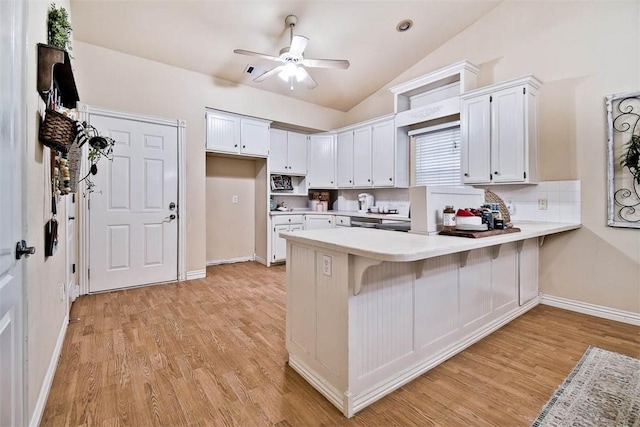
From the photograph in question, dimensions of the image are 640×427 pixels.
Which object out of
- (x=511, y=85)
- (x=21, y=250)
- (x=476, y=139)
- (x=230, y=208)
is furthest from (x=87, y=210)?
(x=511, y=85)

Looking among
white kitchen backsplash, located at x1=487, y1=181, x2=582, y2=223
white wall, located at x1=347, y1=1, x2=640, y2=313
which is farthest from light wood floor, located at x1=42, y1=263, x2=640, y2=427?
→ white kitchen backsplash, located at x1=487, y1=181, x2=582, y2=223

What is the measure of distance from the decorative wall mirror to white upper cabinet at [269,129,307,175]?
3.99 meters

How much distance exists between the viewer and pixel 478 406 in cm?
162

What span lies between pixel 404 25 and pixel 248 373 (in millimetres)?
4150

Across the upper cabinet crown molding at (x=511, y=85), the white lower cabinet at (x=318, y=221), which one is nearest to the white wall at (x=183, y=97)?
the white lower cabinet at (x=318, y=221)

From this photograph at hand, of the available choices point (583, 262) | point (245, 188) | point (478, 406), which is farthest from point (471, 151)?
point (245, 188)

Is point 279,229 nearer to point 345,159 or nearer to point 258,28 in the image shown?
point 345,159

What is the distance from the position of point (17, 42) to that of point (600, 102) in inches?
167

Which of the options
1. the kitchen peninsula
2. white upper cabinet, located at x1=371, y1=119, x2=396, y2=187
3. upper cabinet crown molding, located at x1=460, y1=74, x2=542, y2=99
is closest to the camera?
the kitchen peninsula

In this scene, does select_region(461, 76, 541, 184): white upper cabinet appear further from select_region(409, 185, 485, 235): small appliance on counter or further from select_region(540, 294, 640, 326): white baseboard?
select_region(409, 185, 485, 235): small appliance on counter

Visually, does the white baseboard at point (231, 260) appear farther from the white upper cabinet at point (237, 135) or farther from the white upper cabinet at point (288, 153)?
the white upper cabinet at point (237, 135)

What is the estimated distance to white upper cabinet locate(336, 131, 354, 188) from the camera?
5.16 metres

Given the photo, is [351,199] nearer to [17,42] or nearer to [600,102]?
[600,102]

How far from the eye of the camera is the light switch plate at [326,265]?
1.64 meters
